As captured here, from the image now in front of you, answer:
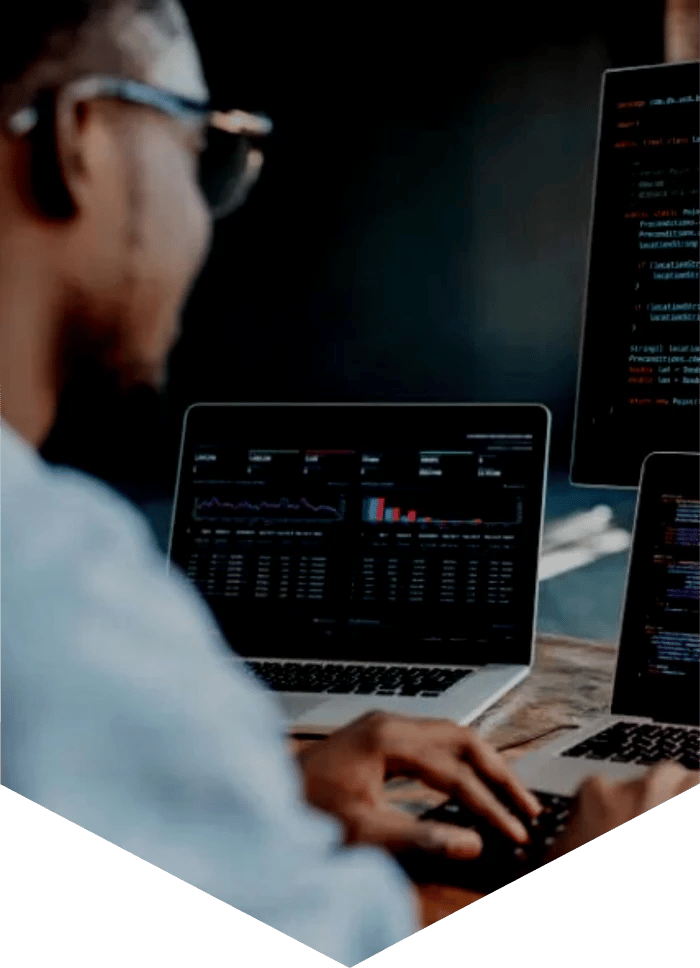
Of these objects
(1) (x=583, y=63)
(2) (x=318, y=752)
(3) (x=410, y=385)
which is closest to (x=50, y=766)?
(2) (x=318, y=752)

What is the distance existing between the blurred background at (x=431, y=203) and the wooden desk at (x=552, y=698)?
0.09 feet

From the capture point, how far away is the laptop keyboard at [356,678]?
1.51 m

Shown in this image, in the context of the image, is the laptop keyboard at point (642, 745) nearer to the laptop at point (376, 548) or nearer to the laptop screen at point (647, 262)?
the laptop at point (376, 548)

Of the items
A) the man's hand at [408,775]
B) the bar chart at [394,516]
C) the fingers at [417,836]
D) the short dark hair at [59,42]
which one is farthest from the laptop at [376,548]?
the short dark hair at [59,42]

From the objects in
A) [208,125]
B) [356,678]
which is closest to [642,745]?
[356,678]

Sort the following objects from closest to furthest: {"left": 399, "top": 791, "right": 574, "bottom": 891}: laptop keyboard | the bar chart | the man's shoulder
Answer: {"left": 399, "top": 791, "right": 574, "bottom": 891}: laptop keyboard → the man's shoulder → the bar chart

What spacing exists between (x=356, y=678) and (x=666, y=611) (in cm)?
33

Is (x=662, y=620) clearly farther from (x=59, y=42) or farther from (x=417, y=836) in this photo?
(x=59, y=42)

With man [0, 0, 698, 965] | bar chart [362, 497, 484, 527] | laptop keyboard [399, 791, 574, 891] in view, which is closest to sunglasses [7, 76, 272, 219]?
man [0, 0, 698, 965]

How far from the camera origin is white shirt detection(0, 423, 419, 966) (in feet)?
4.39

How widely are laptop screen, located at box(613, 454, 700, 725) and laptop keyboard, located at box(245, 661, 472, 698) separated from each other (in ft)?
0.59

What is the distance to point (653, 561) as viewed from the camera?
151 cm

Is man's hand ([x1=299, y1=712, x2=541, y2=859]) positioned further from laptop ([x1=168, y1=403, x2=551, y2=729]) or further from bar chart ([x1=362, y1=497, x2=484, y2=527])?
bar chart ([x1=362, y1=497, x2=484, y2=527])

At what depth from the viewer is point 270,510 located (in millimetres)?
1685
